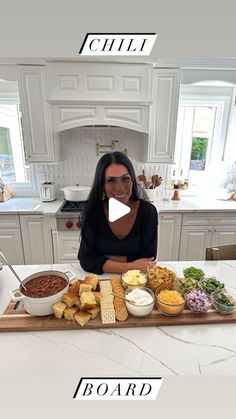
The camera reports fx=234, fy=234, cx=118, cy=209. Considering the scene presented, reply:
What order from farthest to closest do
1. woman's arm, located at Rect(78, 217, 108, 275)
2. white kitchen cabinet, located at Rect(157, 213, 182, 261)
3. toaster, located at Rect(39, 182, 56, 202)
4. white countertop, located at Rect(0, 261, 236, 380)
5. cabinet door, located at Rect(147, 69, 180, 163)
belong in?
toaster, located at Rect(39, 182, 56, 202), white kitchen cabinet, located at Rect(157, 213, 182, 261), cabinet door, located at Rect(147, 69, 180, 163), woman's arm, located at Rect(78, 217, 108, 275), white countertop, located at Rect(0, 261, 236, 380)

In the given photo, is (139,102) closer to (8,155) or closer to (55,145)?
(55,145)

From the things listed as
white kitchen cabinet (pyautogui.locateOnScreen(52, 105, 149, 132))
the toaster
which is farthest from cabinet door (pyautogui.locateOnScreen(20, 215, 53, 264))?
white kitchen cabinet (pyautogui.locateOnScreen(52, 105, 149, 132))

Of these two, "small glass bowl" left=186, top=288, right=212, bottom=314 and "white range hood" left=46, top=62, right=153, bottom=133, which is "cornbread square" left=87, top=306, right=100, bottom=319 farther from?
"white range hood" left=46, top=62, right=153, bottom=133

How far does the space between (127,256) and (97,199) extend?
13.5 inches

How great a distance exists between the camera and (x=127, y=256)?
124 centimetres

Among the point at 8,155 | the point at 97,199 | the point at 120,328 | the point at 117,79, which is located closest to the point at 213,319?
the point at 120,328

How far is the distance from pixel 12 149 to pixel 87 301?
7.71ft

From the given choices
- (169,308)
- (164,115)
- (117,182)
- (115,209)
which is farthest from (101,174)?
(164,115)

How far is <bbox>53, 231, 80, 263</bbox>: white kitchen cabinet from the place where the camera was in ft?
7.25

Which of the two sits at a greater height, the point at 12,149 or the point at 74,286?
the point at 12,149

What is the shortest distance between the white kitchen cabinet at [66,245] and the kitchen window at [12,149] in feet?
2.61

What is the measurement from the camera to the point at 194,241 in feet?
7.84

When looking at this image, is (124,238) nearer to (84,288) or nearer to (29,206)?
(84,288)

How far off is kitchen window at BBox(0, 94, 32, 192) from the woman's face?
1.67 metres
